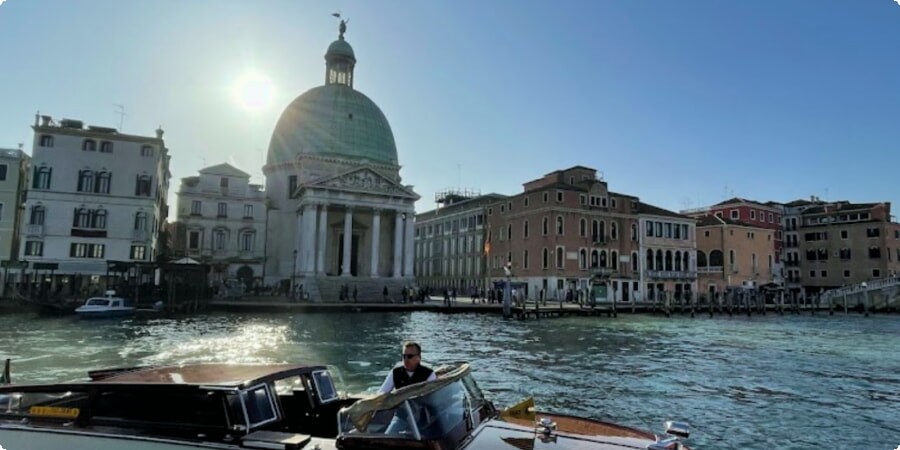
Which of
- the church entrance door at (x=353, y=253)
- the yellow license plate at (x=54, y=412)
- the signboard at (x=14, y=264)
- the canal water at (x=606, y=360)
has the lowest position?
the canal water at (x=606, y=360)

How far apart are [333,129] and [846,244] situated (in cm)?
5795

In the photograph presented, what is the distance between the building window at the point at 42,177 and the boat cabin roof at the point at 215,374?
136 feet

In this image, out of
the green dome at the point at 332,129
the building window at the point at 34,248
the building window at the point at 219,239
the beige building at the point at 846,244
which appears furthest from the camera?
the beige building at the point at 846,244

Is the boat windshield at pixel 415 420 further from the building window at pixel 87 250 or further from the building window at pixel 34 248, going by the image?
the building window at pixel 34 248

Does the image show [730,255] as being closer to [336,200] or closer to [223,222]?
[336,200]

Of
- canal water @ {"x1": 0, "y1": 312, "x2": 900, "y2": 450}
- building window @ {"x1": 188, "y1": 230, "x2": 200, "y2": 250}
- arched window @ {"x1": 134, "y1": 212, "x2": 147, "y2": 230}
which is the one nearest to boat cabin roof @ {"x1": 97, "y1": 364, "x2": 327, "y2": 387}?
canal water @ {"x1": 0, "y1": 312, "x2": 900, "y2": 450}

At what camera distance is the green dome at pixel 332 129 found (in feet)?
184

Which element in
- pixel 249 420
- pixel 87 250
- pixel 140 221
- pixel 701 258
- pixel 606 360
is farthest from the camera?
pixel 701 258

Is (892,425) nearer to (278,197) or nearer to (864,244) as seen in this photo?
(278,197)

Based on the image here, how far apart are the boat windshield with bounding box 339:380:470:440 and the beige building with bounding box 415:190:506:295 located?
53737mm

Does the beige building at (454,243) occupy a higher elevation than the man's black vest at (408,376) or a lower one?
higher

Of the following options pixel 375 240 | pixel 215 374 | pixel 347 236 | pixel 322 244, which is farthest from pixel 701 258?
pixel 215 374

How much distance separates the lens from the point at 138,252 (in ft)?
134

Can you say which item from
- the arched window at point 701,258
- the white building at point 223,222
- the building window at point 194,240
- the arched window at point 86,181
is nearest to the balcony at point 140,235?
the arched window at point 86,181
